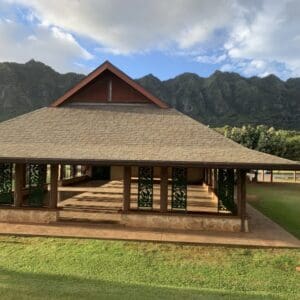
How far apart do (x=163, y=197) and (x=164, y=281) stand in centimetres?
455

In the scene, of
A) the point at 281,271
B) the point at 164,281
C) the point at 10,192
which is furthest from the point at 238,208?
the point at 10,192

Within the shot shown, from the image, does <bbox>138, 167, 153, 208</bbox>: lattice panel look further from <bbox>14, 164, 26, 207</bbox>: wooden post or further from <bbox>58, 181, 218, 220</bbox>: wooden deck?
<bbox>14, 164, 26, 207</bbox>: wooden post

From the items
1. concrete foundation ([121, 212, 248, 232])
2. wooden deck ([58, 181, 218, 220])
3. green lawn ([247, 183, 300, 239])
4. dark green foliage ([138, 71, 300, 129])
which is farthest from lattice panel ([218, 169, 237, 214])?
dark green foliage ([138, 71, 300, 129])

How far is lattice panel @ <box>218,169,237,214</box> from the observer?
1356cm

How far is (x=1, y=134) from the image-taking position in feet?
46.6

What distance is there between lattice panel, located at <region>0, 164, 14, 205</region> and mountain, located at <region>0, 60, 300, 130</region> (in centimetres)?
7381

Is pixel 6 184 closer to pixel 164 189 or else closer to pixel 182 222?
pixel 164 189

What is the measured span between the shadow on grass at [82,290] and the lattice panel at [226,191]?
611 cm

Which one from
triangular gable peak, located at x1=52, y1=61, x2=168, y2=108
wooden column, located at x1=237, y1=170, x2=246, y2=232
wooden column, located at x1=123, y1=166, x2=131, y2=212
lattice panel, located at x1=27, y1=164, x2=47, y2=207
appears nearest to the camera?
wooden column, located at x1=237, y1=170, x2=246, y2=232

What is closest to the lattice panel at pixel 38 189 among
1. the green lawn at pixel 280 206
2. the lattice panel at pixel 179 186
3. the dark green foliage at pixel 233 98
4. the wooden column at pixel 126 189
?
the wooden column at pixel 126 189

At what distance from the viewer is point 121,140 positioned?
539 inches

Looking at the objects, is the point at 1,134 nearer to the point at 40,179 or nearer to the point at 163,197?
the point at 40,179

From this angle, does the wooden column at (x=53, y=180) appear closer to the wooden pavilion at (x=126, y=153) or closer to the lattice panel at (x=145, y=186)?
the wooden pavilion at (x=126, y=153)

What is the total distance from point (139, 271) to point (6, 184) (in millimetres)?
7751
